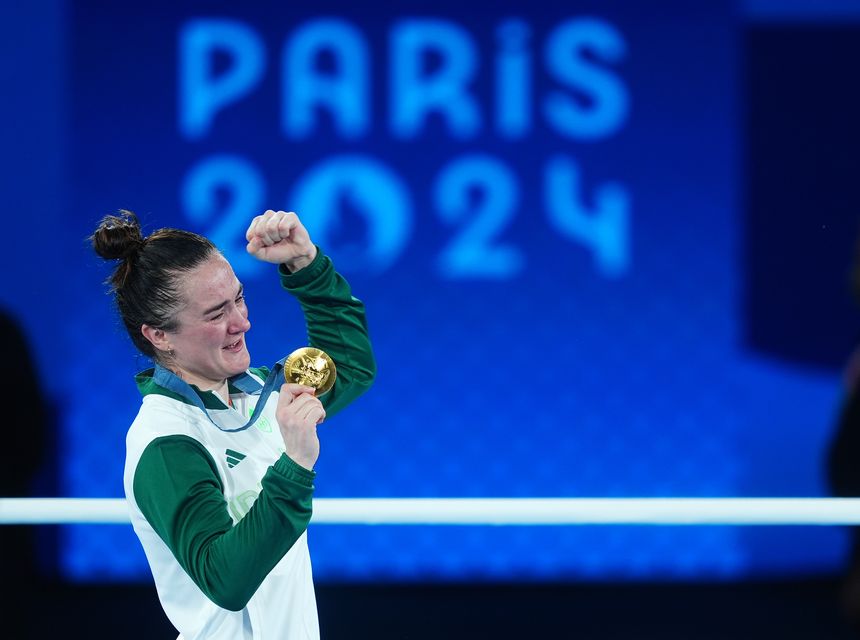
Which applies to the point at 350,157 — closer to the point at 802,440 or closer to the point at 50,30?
the point at 50,30

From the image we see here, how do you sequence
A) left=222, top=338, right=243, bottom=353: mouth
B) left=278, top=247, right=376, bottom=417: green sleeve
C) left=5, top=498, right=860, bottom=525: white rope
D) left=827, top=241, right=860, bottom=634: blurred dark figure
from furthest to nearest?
1. left=827, top=241, right=860, bottom=634: blurred dark figure
2. left=5, top=498, right=860, bottom=525: white rope
3. left=278, top=247, right=376, bottom=417: green sleeve
4. left=222, top=338, right=243, bottom=353: mouth

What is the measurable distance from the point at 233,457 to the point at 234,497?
46 mm

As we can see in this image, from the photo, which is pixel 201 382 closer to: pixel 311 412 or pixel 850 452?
pixel 311 412

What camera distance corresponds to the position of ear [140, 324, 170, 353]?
1.27 meters

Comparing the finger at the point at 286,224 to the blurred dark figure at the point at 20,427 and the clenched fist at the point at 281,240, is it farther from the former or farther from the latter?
the blurred dark figure at the point at 20,427

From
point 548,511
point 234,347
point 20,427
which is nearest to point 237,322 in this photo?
point 234,347

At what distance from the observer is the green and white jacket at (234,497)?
1057 millimetres

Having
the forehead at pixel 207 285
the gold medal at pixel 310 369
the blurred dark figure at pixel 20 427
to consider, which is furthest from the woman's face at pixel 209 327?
the blurred dark figure at pixel 20 427

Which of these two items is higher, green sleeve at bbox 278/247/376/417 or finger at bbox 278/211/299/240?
finger at bbox 278/211/299/240

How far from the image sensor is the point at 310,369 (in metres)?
1.18

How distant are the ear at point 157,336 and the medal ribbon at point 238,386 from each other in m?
0.02

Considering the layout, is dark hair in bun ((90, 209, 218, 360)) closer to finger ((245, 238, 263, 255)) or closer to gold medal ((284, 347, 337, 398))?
finger ((245, 238, 263, 255))

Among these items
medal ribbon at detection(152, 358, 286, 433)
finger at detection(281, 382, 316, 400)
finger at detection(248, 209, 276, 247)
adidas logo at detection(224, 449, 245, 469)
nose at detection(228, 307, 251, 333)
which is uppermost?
finger at detection(248, 209, 276, 247)

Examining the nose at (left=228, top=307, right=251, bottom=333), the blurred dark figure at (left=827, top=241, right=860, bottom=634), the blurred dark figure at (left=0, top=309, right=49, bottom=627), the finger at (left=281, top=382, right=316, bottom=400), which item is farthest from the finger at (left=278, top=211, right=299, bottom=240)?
the blurred dark figure at (left=827, top=241, right=860, bottom=634)
